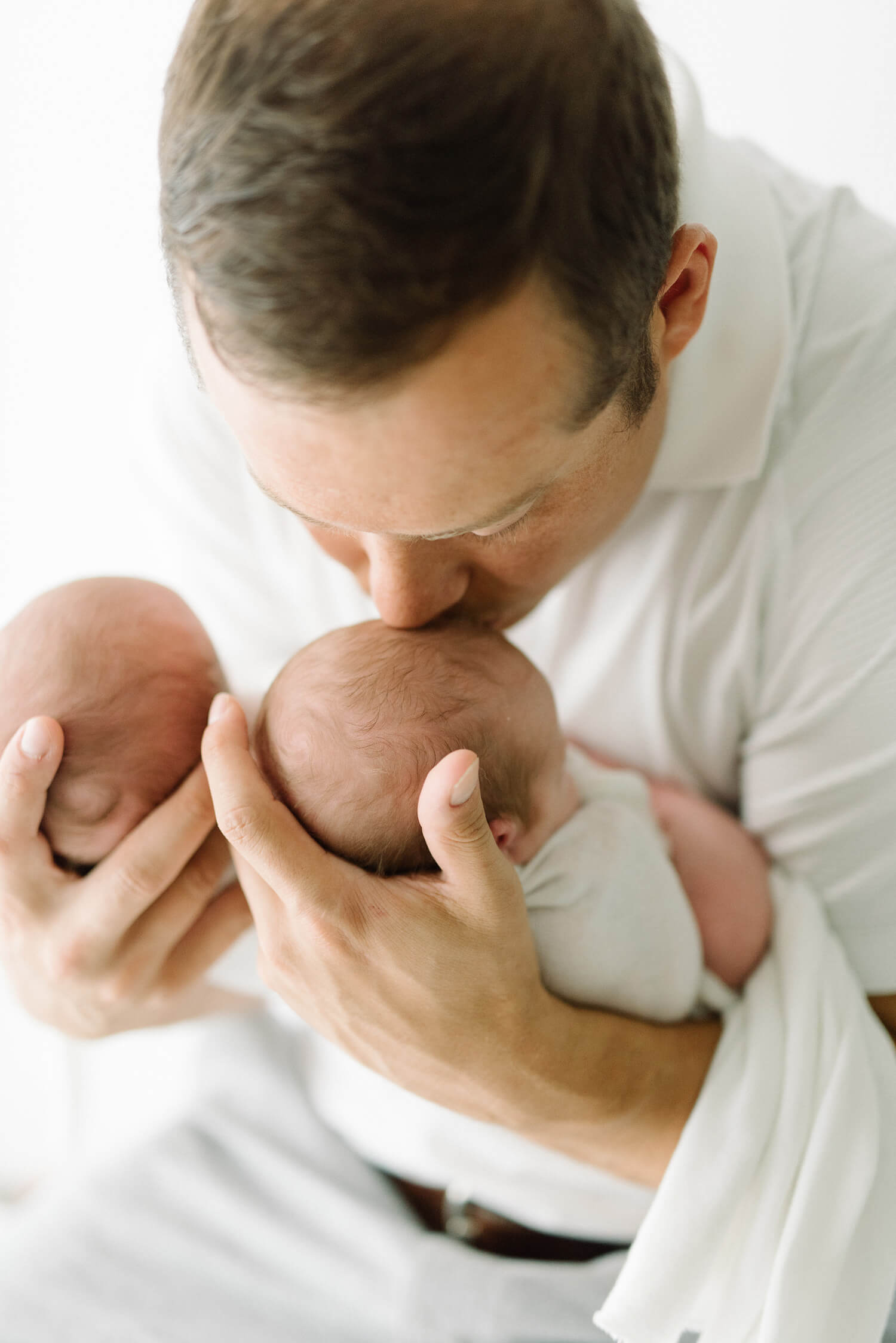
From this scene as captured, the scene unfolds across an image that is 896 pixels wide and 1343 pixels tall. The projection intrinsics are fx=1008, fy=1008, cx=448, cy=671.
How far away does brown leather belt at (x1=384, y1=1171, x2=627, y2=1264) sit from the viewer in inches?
48.8

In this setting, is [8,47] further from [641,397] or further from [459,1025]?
[459,1025]

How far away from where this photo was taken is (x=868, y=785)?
1016 mm

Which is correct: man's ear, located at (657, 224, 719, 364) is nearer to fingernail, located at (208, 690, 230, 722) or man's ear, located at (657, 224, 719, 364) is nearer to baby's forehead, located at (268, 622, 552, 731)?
baby's forehead, located at (268, 622, 552, 731)

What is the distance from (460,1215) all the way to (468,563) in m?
0.84

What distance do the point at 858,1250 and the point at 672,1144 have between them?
0.19 meters

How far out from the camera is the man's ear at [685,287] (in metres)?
0.80

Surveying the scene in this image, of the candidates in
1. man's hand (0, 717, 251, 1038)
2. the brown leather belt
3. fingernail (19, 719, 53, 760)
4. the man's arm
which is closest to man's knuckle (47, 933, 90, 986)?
man's hand (0, 717, 251, 1038)

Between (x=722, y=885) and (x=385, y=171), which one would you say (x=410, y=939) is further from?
(x=385, y=171)

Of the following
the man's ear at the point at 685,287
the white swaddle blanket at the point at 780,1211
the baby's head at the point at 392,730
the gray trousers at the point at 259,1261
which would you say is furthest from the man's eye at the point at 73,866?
the man's ear at the point at 685,287

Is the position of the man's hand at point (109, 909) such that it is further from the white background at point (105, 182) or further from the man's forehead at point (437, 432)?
the white background at point (105, 182)

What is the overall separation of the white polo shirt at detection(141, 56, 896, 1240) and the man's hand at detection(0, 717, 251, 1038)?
0.26 meters

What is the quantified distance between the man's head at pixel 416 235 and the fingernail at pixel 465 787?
18cm

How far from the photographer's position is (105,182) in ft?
5.32

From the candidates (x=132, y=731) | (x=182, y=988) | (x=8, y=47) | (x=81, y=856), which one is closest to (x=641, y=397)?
(x=132, y=731)
